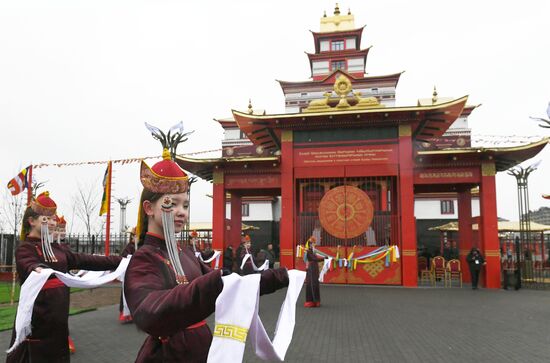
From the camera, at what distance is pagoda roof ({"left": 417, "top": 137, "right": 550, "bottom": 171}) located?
13875 millimetres

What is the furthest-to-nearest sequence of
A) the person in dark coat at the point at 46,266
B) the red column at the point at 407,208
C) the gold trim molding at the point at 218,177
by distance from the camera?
1. the gold trim molding at the point at 218,177
2. the red column at the point at 407,208
3. the person in dark coat at the point at 46,266

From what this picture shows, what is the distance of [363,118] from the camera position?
571 inches

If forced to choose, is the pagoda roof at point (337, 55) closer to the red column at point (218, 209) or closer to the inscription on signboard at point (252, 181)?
the inscription on signboard at point (252, 181)

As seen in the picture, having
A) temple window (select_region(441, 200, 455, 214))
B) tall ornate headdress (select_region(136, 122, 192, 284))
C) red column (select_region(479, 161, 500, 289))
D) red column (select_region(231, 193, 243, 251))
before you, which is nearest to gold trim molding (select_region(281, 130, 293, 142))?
red column (select_region(231, 193, 243, 251))

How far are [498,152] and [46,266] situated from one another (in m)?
14.1

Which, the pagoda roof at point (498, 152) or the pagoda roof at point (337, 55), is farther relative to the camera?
the pagoda roof at point (337, 55)

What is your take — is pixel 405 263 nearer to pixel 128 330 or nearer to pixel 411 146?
pixel 411 146

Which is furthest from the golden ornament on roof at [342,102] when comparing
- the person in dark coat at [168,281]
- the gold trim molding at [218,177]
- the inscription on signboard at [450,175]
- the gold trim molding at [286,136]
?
the person in dark coat at [168,281]

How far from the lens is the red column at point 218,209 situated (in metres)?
15.6

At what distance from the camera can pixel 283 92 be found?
31.5 m

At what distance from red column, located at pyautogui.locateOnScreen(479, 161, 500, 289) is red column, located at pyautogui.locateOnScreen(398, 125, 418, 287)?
2501 millimetres

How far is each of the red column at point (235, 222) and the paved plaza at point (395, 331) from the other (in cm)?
644

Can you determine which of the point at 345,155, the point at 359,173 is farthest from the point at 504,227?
the point at 345,155

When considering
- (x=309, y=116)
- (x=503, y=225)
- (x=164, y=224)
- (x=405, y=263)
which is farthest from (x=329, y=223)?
(x=503, y=225)
